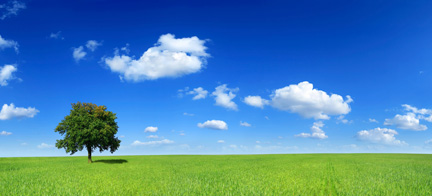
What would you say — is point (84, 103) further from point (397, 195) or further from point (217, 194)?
point (397, 195)

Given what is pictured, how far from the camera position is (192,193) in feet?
43.7

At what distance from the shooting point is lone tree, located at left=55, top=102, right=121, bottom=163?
41.4 meters

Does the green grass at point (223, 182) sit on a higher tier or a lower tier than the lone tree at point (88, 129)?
lower

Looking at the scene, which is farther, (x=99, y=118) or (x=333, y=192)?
(x=99, y=118)

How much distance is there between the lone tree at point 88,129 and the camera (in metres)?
41.4

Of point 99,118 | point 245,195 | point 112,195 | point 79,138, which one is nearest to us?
point 245,195

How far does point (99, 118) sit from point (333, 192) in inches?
1530

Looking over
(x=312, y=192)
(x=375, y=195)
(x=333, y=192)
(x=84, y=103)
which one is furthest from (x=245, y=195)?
(x=84, y=103)

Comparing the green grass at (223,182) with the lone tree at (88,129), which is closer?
the green grass at (223,182)

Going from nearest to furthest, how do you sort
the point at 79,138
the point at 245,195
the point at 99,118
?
the point at 245,195 < the point at 79,138 < the point at 99,118

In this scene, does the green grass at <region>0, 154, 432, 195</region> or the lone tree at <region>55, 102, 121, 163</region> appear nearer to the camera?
the green grass at <region>0, 154, 432, 195</region>

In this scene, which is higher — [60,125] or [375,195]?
[60,125]

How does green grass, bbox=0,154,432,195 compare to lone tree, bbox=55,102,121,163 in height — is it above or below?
below

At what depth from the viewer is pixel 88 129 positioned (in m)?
41.2
